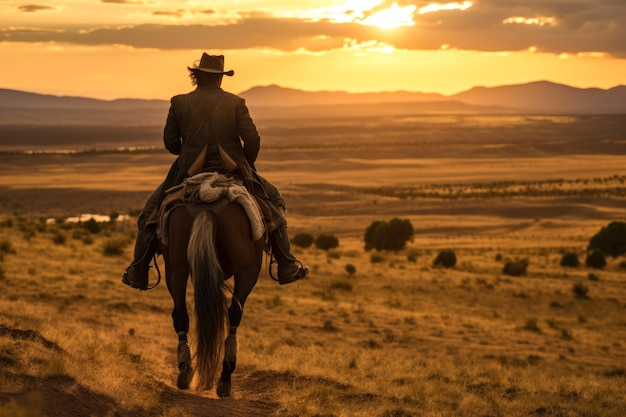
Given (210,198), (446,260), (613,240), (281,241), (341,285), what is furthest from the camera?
Result: (613,240)

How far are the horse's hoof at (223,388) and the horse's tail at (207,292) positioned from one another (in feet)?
1.90

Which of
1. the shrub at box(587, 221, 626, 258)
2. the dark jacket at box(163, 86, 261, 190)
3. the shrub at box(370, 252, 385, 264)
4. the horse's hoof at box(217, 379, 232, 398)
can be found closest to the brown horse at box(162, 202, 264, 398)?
the horse's hoof at box(217, 379, 232, 398)

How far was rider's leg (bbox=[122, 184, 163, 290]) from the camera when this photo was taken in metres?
9.93

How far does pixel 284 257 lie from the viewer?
1042 cm

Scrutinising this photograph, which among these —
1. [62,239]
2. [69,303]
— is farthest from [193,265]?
[62,239]

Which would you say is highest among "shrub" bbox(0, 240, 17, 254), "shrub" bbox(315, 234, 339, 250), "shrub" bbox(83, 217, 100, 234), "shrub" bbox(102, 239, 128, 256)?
"shrub" bbox(0, 240, 17, 254)

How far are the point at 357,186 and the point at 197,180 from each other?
97.4m

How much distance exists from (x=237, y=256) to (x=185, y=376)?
4.12ft

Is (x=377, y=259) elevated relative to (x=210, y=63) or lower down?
lower down

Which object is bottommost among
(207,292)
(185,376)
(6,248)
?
(6,248)

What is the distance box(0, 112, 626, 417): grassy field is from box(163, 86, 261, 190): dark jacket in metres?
2.44

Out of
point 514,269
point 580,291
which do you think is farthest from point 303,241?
point 580,291

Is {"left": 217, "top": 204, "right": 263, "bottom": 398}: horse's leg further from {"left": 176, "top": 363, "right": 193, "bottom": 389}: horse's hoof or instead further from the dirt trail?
the dirt trail

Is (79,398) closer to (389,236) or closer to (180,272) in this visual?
(180,272)
